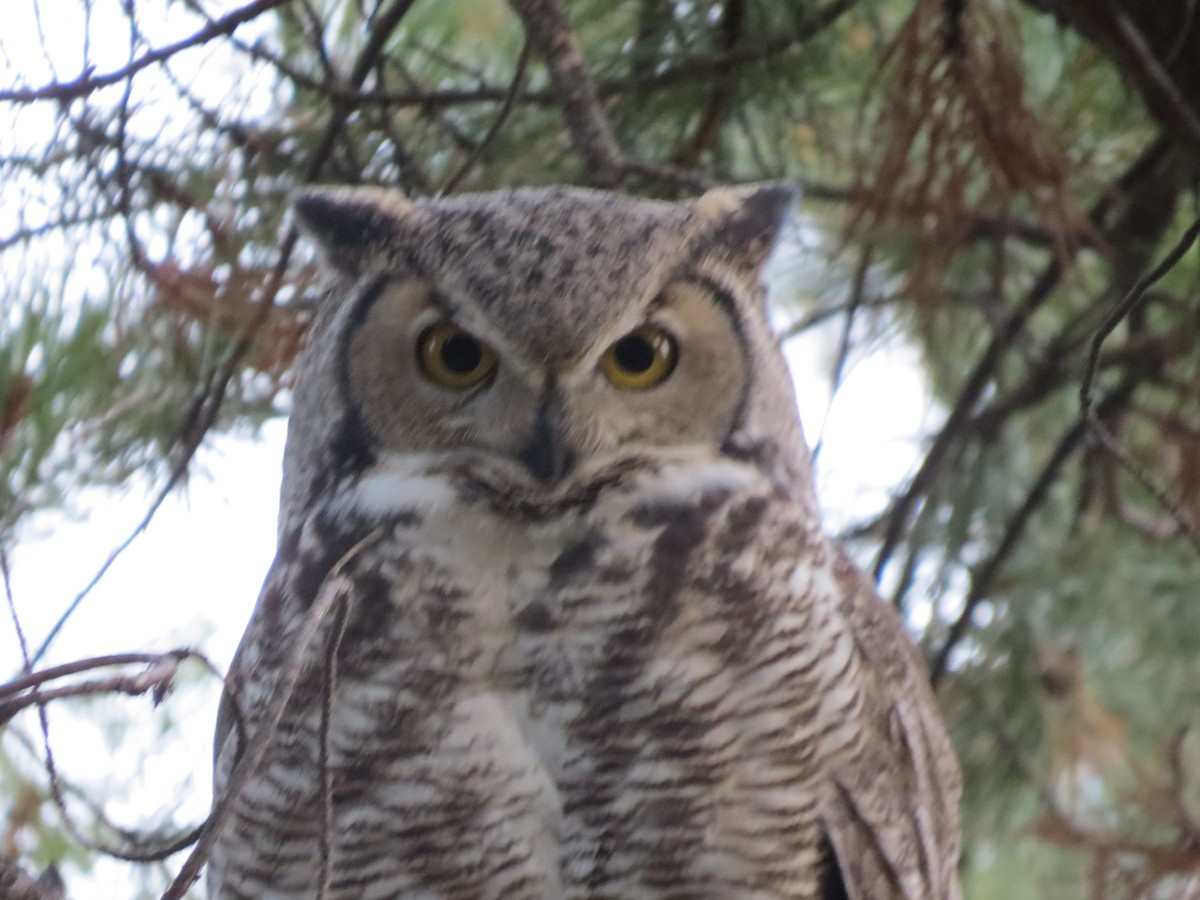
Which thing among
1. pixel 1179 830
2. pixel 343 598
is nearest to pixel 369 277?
pixel 343 598

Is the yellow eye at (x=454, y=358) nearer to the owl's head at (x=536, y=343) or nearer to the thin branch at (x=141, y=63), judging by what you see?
the owl's head at (x=536, y=343)

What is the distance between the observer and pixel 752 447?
1178 millimetres

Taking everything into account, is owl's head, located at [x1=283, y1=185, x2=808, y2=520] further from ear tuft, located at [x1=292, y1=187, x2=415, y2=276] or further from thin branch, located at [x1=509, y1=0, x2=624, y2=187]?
thin branch, located at [x1=509, y1=0, x2=624, y2=187]

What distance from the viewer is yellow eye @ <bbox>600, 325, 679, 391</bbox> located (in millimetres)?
1103

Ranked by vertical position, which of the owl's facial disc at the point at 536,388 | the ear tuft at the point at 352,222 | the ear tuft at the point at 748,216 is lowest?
the owl's facial disc at the point at 536,388

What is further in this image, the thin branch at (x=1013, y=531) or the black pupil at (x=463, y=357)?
the thin branch at (x=1013, y=531)

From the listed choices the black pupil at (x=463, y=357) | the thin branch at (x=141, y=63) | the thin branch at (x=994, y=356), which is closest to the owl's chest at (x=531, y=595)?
the black pupil at (x=463, y=357)

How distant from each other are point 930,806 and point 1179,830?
312 mm

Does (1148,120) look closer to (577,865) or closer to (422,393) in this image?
(422,393)

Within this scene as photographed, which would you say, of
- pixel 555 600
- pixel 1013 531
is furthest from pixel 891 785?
pixel 1013 531

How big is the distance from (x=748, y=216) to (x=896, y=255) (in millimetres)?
598

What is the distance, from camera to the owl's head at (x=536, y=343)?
1.07m

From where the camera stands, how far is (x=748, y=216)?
1.22 meters

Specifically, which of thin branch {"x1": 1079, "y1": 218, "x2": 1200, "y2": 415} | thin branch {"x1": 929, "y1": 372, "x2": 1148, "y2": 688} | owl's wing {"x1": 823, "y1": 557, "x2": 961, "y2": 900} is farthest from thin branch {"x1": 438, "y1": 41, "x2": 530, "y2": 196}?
thin branch {"x1": 929, "y1": 372, "x2": 1148, "y2": 688}
